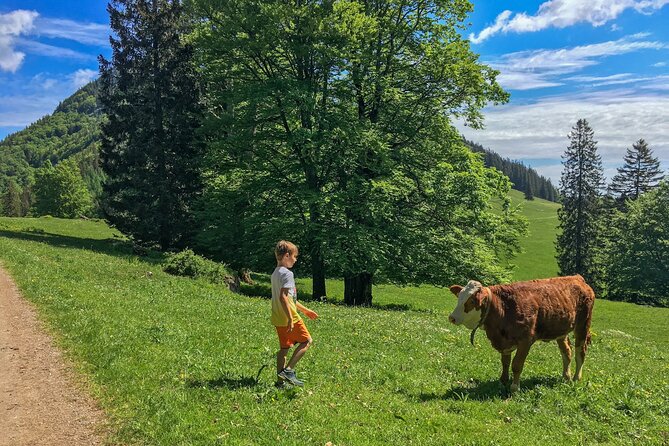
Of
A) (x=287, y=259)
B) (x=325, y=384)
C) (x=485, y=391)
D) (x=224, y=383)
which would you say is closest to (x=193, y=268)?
(x=224, y=383)

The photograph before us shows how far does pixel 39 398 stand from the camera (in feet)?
26.9

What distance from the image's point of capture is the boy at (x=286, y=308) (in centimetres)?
793

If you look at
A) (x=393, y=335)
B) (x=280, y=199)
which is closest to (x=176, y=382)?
(x=393, y=335)

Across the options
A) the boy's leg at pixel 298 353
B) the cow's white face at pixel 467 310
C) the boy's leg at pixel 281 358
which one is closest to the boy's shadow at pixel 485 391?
the cow's white face at pixel 467 310

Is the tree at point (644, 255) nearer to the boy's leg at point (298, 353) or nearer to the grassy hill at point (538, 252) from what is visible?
the grassy hill at point (538, 252)

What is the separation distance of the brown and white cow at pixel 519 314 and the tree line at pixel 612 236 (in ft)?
204

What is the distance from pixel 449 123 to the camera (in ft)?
95.1

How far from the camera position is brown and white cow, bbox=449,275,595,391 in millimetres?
9367

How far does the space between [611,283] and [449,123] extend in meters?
54.0

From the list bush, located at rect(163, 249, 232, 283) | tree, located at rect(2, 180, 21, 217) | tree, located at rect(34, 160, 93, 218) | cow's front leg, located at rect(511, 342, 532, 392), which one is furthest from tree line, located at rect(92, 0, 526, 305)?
tree, located at rect(2, 180, 21, 217)

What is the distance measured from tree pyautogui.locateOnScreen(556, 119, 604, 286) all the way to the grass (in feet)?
185

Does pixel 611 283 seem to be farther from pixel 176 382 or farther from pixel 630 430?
pixel 176 382

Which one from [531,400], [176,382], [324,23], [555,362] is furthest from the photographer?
[324,23]

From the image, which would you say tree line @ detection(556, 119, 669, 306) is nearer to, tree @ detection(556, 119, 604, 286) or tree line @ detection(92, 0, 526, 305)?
tree @ detection(556, 119, 604, 286)
